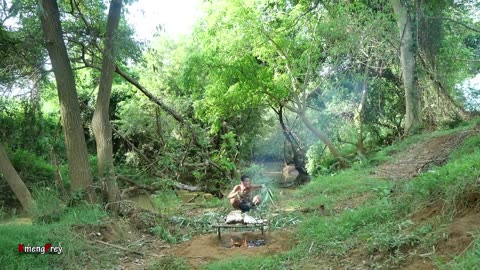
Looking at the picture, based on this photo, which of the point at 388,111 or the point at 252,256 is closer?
the point at 252,256

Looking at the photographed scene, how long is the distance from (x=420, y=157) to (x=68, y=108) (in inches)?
316

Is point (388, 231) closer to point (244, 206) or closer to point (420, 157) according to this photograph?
point (244, 206)

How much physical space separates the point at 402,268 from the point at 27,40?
25.0 feet

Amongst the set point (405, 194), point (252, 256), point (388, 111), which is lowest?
point (252, 256)

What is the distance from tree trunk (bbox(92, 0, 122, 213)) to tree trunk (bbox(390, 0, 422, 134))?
30.1ft

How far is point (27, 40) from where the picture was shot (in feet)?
27.2

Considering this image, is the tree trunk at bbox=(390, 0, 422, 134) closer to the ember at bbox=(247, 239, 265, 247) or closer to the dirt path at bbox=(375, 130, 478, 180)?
the dirt path at bbox=(375, 130, 478, 180)

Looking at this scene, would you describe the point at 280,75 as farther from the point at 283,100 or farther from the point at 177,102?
the point at 177,102

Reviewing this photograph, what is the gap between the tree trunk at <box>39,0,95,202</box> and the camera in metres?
7.74

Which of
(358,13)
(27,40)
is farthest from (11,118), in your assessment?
(358,13)

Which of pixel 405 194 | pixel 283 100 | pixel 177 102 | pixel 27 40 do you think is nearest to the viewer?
pixel 405 194

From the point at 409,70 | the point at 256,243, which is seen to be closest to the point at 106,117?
the point at 256,243
